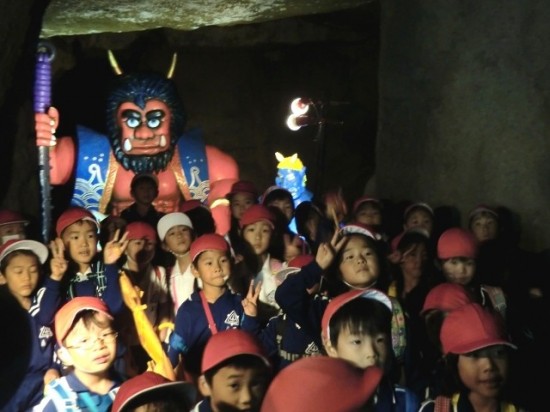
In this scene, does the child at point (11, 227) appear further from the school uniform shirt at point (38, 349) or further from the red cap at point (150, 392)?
the red cap at point (150, 392)

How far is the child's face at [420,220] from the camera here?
17.9ft

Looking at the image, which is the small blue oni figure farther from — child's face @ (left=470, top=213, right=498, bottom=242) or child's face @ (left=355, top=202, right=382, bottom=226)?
child's face @ (left=470, top=213, right=498, bottom=242)

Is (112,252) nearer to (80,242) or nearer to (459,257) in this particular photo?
(80,242)

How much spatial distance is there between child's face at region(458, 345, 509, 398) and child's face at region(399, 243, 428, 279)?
1.70m

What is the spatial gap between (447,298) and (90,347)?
175 cm

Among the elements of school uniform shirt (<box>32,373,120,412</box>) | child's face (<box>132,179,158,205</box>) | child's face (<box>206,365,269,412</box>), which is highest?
child's face (<box>132,179,158,205</box>)

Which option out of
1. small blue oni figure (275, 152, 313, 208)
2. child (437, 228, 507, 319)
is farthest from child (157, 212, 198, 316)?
small blue oni figure (275, 152, 313, 208)

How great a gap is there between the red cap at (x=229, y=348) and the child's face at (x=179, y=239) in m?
2.18

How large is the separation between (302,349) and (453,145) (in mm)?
3418

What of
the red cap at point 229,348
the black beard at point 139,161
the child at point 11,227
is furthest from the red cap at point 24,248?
the black beard at point 139,161

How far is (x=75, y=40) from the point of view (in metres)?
11.0

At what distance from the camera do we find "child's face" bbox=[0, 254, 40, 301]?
383cm

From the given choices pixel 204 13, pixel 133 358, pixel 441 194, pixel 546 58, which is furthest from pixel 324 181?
pixel 133 358

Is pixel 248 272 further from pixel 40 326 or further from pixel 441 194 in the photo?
pixel 441 194
